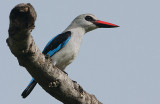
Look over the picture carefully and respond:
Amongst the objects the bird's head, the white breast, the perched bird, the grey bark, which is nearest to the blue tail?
the perched bird

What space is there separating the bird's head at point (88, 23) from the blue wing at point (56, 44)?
26.7 inches

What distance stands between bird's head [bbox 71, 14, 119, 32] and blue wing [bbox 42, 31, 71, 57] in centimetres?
68

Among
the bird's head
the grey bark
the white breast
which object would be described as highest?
the bird's head

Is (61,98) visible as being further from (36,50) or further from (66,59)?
Answer: (66,59)

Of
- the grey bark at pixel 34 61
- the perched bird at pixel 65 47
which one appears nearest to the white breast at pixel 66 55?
the perched bird at pixel 65 47

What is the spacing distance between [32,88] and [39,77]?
1.83 metres

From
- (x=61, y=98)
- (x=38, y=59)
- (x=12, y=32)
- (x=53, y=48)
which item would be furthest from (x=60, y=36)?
(x=12, y=32)

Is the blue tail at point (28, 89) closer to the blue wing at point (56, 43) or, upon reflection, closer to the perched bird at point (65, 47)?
the perched bird at point (65, 47)

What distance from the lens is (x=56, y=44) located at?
6938 mm

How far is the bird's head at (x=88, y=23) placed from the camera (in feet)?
25.6

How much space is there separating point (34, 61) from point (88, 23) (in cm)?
385

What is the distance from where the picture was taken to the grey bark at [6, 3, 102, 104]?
11.5 feet

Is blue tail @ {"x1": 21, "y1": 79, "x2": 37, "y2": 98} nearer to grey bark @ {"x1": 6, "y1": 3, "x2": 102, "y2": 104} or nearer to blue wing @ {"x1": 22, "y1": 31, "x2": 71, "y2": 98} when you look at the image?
blue wing @ {"x1": 22, "y1": 31, "x2": 71, "y2": 98}

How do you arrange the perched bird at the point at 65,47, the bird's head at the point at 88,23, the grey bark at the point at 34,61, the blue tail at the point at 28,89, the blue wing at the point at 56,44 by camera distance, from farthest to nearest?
the bird's head at the point at 88,23
the blue wing at the point at 56,44
the perched bird at the point at 65,47
the blue tail at the point at 28,89
the grey bark at the point at 34,61
